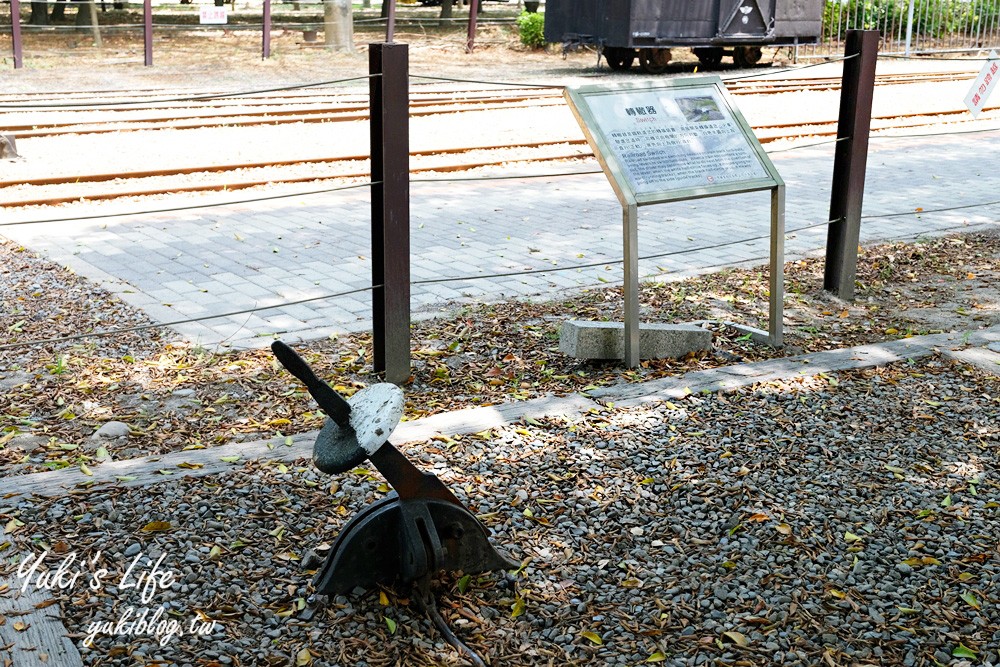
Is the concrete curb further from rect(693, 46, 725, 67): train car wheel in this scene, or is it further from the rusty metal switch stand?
rect(693, 46, 725, 67): train car wheel

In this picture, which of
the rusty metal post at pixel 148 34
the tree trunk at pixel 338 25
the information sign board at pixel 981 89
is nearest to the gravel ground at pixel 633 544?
the information sign board at pixel 981 89

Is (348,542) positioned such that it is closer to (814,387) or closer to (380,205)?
(380,205)

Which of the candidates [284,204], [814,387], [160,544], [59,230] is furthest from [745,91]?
[160,544]

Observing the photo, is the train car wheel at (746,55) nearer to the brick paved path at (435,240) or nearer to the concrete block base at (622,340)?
the brick paved path at (435,240)

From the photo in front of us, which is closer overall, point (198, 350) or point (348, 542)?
point (348, 542)

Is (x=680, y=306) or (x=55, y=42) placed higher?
(x=55, y=42)

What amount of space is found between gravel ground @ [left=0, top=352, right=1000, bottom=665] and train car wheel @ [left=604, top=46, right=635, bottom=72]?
19.3 m

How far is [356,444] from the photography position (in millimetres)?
3094

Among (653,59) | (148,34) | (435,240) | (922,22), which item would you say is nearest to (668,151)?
(435,240)

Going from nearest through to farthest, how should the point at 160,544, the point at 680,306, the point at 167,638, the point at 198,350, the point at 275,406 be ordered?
1. the point at 167,638
2. the point at 160,544
3. the point at 275,406
4. the point at 198,350
5. the point at 680,306

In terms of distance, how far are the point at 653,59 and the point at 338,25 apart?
25.4ft

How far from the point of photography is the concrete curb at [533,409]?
3953 mm

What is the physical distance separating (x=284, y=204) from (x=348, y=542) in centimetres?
682

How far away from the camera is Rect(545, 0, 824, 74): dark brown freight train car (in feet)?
69.5
